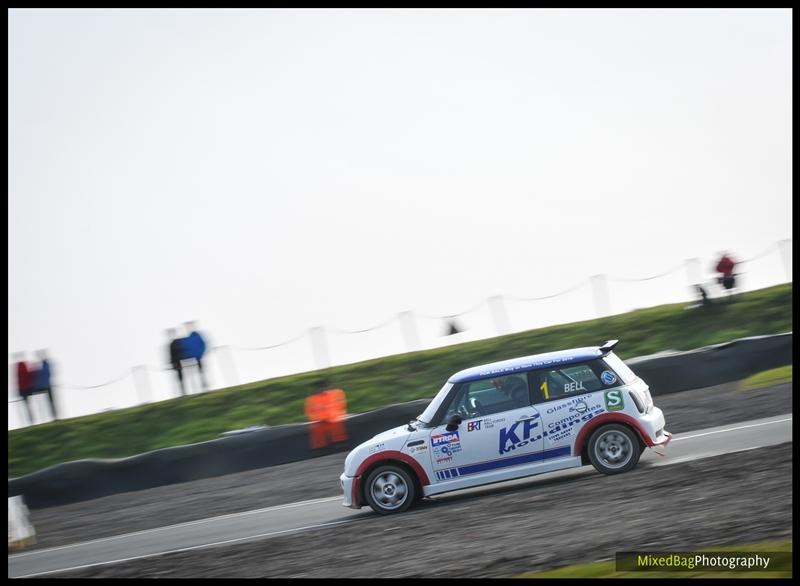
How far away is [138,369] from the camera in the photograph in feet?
84.4

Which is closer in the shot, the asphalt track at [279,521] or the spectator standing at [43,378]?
the asphalt track at [279,521]

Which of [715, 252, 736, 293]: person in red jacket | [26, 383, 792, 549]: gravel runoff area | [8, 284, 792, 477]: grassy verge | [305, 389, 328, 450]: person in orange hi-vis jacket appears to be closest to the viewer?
[26, 383, 792, 549]: gravel runoff area

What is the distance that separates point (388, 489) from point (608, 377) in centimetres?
288

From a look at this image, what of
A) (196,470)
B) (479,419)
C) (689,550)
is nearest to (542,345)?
(196,470)

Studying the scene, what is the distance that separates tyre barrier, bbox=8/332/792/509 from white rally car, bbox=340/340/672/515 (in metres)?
6.38

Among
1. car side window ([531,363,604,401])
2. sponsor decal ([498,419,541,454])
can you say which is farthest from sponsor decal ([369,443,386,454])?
car side window ([531,363,604,401])

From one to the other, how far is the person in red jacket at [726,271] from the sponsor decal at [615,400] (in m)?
13.3

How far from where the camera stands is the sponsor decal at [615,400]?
1181 centimetres

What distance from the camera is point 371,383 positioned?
2388 centimetres

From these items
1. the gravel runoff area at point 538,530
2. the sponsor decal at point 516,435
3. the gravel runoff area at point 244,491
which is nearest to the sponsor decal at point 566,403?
the sponsor decal at point 516,435

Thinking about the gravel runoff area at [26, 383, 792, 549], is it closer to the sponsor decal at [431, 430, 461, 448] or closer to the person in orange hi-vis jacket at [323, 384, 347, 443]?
the person in orange hi-vis jacket at [323, 384, 347, 443]

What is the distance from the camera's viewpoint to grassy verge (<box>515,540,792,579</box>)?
7059mm

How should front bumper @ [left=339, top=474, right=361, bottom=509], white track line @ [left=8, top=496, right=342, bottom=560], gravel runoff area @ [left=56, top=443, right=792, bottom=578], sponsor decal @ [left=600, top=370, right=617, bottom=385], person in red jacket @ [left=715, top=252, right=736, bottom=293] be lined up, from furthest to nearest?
person in red jacket @ [left=715, top=252, right=736, bottom=293]
white track line @ [left=8, top=496, right=342, bottom=560]
front bumper @ [left=339, top=474, right=361, bottom=509]
sponsor decal @ [left=600, top=370, right=617, bottom=385]
gravel runoff area @ [left=56, top=443, right=792, bottom=578]

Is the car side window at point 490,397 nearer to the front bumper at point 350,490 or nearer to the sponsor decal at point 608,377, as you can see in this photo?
the sponsor decal at point 608,377
